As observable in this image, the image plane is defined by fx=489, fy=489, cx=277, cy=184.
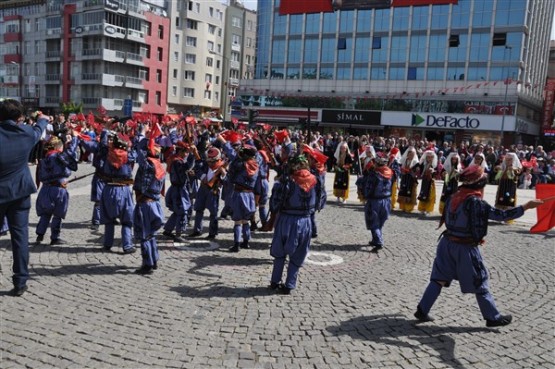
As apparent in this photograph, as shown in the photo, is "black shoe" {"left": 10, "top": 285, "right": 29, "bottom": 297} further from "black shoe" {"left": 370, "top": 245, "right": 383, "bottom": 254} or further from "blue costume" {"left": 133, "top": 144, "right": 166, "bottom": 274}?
"black shoe" {"left": 370, "top": 245, "right": 383, "bottom": 254}

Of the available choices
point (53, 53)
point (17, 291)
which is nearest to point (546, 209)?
point (17, 291)

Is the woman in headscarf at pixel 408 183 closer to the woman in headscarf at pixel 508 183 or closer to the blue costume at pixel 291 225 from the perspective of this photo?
the woman in headscarf at pixel 508 183

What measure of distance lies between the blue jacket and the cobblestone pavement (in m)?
1.23

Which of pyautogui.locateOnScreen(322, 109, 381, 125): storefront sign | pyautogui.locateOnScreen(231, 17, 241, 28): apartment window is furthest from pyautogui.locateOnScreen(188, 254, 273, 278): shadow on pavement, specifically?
pyautogui.locateOnScreen(231, 17, 241, 28): apartment window

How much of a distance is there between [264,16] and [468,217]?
58.4 metres

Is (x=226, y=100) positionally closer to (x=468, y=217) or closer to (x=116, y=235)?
(x=116, y=235)

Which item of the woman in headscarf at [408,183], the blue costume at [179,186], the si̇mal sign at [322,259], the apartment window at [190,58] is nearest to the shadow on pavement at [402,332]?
the si̇mal sign at [322,259]

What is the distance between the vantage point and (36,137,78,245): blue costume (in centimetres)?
782

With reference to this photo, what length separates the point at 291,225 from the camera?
20.8ft

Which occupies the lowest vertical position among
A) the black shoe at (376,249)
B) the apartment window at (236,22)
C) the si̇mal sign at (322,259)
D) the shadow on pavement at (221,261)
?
the shadow on pavement at (221,261)

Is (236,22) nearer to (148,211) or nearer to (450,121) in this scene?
(450,121)

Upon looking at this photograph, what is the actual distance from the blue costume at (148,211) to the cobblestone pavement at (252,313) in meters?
0.29

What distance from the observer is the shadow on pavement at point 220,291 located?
617cm

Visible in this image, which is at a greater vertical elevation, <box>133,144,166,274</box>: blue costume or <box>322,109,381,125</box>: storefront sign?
<box>322,109,381,125</box>: storefront sign
